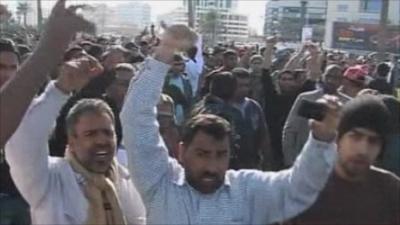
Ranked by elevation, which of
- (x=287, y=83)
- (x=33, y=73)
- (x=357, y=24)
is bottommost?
(x=357, y=24)

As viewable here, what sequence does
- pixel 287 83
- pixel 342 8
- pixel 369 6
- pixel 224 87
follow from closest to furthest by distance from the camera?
1. pixel 224 87
2. pixel 287 83
3. pixel 369 6
4. pixel 342 8

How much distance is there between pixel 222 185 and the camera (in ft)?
12.0

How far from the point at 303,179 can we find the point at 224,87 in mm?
3442

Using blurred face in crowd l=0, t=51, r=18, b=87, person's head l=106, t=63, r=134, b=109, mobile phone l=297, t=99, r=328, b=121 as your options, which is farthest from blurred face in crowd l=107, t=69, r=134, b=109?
mobile phone l=297, t=99, r=328, b=121

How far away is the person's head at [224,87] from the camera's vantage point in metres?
6.99

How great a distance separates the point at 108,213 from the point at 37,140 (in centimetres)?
47

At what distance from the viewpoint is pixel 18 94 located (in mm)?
3166

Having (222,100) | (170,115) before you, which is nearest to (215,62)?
(222,100)

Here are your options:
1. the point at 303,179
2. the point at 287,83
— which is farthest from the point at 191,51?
the point at 287,83

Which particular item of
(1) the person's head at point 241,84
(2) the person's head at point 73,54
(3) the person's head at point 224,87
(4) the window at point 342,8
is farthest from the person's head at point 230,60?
(4) the window at point 342,8

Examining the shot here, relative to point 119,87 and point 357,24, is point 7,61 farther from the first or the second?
point 357,24

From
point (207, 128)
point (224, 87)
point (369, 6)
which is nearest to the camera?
point (207, 128)

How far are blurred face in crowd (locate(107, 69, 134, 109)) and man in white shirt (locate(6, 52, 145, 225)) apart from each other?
112 inches

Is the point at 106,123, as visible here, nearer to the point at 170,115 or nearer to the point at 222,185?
the point at 222,185
